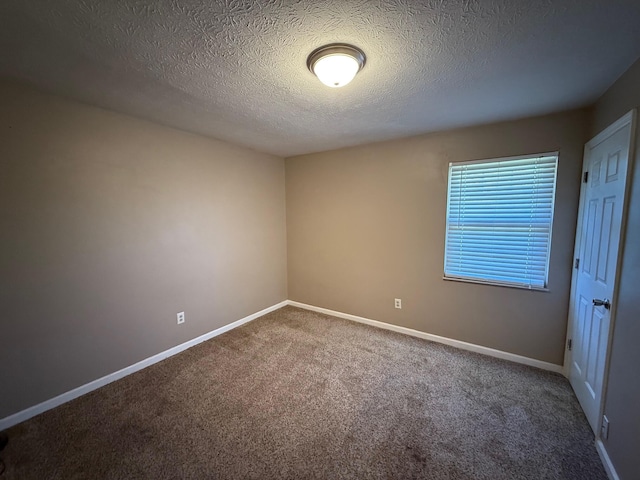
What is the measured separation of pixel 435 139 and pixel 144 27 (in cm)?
263

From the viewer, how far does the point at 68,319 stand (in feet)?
6.75

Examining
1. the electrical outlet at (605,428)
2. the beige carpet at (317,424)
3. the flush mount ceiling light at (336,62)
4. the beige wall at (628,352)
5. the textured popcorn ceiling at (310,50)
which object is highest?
the textured popcorn ceiling at (310,50)

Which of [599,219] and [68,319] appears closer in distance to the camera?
[599,219]

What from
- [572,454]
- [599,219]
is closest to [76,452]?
[572,454]

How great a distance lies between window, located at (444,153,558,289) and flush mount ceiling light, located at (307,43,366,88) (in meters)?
1.80

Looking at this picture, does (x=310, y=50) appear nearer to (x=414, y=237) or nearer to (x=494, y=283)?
(x=414, y=237)

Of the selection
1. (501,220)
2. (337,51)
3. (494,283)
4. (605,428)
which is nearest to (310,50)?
(337,51)

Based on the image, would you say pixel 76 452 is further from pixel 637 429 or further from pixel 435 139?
pixel 435 139

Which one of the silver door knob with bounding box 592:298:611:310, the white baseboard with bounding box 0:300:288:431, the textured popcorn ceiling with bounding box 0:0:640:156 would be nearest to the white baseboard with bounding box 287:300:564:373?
the silver door knob with bounding box 592:298:611:310

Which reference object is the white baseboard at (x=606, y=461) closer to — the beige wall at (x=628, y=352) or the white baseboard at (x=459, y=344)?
the beige wall at (x=628, y=352)

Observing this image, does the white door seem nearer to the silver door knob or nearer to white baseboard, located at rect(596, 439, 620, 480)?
the silver door knob

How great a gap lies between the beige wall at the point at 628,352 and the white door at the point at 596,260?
9 centimetres

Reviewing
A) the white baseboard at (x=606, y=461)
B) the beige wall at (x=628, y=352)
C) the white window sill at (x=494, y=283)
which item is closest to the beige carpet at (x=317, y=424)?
the white baseboard at (x=606, y=461)

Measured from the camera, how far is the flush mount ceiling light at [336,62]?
1.37 metres
